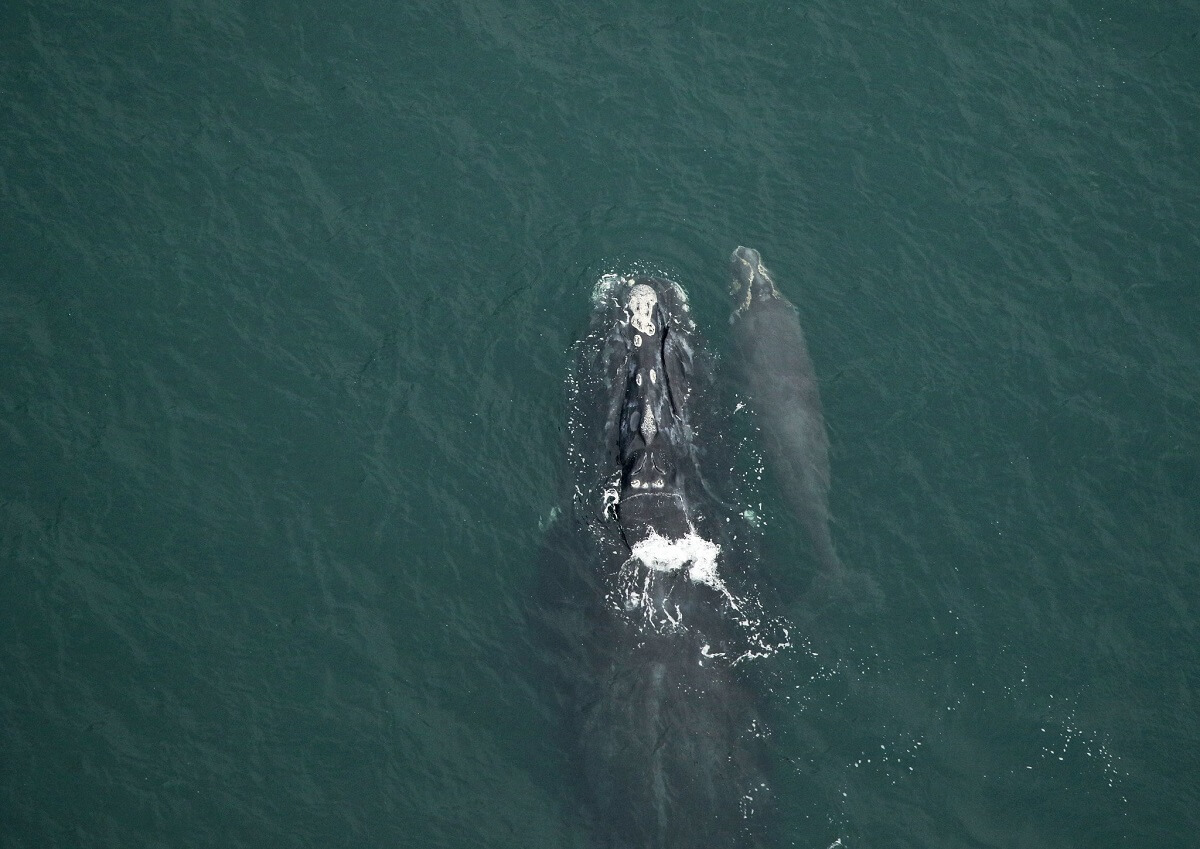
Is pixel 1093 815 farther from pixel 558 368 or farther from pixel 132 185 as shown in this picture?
pixel 132 185

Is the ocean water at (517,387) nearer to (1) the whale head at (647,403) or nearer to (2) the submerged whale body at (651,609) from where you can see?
(2) the submerged whale body at (651,609)

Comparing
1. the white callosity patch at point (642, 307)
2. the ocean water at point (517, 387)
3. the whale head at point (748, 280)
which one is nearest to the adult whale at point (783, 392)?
the whale head at point (748, 280)

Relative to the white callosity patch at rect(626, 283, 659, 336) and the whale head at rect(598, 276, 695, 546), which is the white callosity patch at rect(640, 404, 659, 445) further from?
the white callosity patch at rect(626, 283, 659, 336)

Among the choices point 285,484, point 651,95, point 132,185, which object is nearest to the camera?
point 285,484

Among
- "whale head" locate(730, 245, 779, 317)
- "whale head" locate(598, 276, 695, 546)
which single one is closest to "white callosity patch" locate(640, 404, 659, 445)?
"whale head" locate(598, 276, 695, 546)

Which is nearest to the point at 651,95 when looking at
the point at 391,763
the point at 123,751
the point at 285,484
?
the point at 285,484

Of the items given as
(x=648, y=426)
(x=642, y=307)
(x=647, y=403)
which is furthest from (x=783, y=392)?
(x=642, y=307)

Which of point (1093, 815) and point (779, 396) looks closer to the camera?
point (1093, 815)
